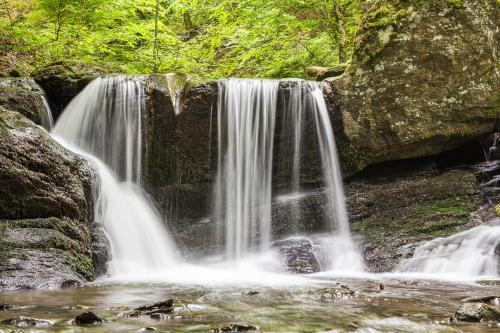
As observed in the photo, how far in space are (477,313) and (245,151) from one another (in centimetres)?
588

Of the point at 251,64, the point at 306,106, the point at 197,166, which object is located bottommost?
the point at 197,166

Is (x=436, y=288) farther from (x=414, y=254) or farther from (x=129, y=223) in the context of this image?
(x=129, y=223)

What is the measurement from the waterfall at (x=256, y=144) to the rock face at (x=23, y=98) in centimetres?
308

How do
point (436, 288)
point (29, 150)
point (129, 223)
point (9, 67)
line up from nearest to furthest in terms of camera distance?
point (436, 288), point (29, 150), point (129, 223), point (9, 67)

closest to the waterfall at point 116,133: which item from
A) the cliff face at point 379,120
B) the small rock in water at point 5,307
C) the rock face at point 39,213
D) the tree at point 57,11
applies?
the cliff face at point 379,120

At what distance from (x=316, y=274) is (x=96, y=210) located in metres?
3.28

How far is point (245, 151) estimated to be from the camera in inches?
341

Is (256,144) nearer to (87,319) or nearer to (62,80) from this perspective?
(62,80)

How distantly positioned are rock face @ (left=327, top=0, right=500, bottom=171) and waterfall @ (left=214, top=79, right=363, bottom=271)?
1.67 feet

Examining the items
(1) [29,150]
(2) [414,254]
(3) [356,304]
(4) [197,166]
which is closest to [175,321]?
(3) [356,304]

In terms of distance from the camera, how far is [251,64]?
44.4ft

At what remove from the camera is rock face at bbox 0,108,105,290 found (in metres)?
5.16

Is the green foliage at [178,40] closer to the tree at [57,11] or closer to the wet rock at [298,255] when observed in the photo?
the tree at [57,11]

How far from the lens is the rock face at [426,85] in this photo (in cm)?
846
